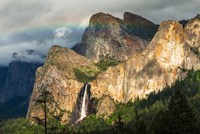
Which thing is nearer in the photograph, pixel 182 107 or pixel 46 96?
pixel 46 96

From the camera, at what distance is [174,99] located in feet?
379

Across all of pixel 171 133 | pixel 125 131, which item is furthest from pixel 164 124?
pixel 125 131

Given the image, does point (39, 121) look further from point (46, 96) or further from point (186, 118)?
point (186, 118)

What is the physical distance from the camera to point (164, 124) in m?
112

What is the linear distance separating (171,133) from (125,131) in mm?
72513

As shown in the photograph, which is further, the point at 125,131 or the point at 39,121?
the point at 125,131

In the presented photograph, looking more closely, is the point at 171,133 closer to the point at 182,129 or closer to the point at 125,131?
the point at 182,129

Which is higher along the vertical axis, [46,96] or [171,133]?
[46,96]

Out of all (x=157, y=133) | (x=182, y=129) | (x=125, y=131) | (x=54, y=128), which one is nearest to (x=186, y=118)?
(x=182, y=129)

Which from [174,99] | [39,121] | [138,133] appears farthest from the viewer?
[138,133]

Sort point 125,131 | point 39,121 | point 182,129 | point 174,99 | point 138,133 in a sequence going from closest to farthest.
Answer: point 39,121
point 182,129
point 174,99
point 138,133
point 125,131

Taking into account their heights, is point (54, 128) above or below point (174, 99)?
below

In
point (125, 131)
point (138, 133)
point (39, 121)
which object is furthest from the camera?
point (125, 131)

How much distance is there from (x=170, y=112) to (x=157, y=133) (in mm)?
10158
